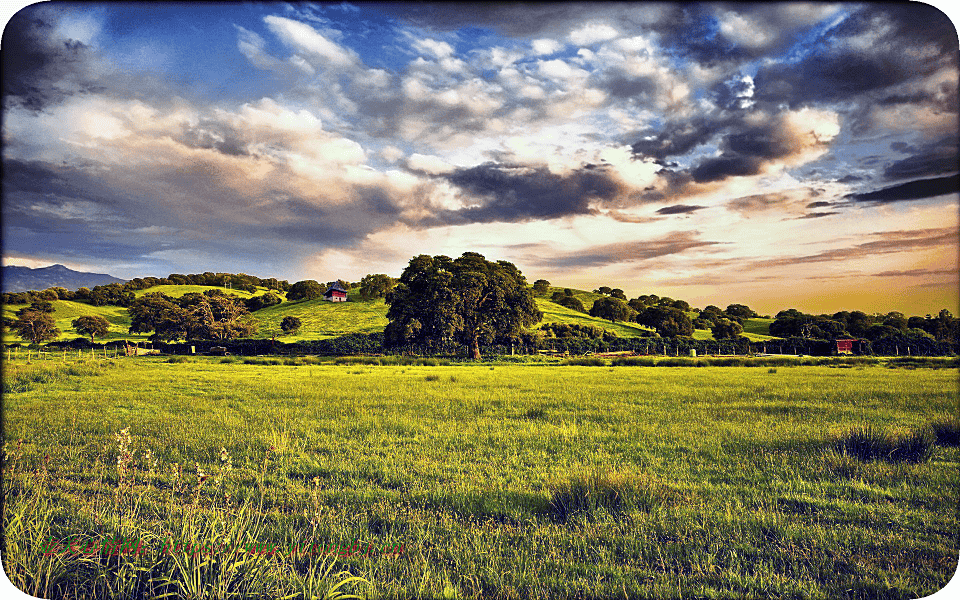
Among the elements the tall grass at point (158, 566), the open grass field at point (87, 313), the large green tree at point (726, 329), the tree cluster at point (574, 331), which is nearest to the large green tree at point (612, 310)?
the large green tree at point (726, 329)

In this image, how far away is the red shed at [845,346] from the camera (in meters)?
50.2

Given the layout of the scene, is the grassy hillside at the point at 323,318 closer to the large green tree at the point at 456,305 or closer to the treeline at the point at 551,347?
the treeline at the point at 551,347

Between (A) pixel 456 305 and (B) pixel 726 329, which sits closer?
(A) pixel 456 305

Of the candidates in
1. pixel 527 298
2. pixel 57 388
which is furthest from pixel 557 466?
pixel 527 298

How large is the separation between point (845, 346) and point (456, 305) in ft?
132

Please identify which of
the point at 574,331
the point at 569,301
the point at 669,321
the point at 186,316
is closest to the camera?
the point at 186,316

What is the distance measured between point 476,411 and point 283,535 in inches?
354

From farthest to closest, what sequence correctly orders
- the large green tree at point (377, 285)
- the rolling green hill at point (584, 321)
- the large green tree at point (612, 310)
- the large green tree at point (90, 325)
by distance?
the large green tree at point (612, 310) < the large green tree at point (377, 285) < the rolling green hill at point (584, 321) < the large green tree at point (90, 325)

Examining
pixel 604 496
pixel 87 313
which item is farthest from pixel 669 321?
pixel 87 313

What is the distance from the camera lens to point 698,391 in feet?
60.5

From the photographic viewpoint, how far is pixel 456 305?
142ft

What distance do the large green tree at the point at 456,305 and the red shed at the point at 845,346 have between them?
103ft

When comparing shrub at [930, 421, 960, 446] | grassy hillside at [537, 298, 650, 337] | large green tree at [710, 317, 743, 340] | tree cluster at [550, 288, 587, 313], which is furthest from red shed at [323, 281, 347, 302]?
shrub at [930, 421, 960, 446]

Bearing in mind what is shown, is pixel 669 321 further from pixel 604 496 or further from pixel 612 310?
pixel 604 496
